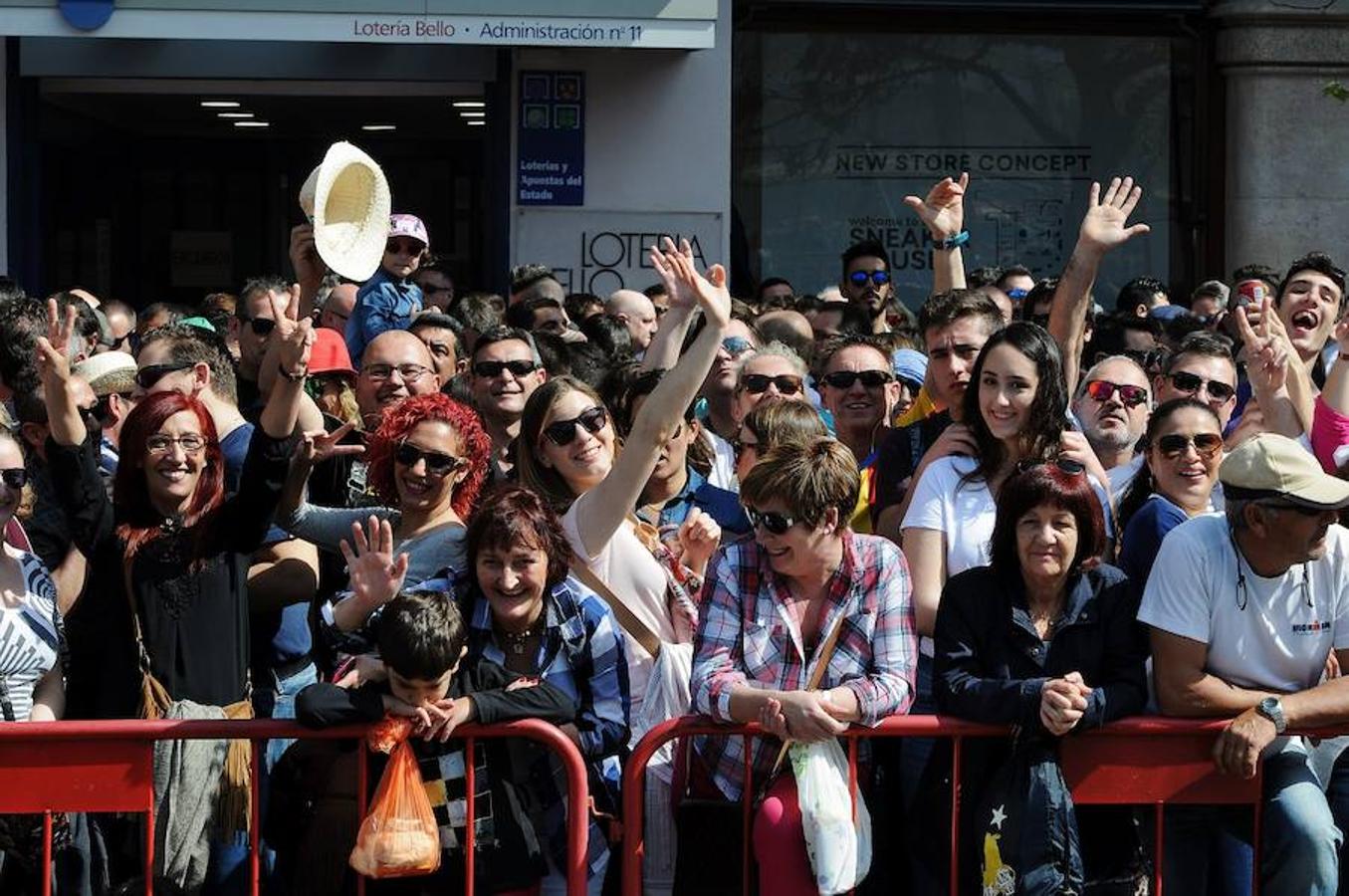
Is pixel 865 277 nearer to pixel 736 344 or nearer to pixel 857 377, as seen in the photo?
pixel 736 344

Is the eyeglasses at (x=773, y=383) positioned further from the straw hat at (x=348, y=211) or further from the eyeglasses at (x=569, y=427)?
the straw hat at (x=348, y=211)

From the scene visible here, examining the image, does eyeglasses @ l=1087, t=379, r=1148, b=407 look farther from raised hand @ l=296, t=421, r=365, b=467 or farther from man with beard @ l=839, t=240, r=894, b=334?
man with beard @ l=839, t=240, r=894, b=334

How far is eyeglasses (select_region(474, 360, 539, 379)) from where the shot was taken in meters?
7.45

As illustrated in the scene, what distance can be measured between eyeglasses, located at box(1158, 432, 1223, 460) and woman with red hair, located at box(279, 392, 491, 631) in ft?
6.67

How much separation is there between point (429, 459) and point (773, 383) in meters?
1.87

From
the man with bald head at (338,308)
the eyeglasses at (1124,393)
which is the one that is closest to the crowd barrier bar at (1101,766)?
the eyeglasses at (1124,393)

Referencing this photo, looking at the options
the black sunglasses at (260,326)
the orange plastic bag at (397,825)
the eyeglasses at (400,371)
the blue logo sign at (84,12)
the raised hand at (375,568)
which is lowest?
the orange plastic bag at (397,825)

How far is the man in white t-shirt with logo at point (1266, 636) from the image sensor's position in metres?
5.45

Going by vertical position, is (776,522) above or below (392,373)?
below

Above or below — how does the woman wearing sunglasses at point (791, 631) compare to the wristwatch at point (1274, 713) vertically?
above

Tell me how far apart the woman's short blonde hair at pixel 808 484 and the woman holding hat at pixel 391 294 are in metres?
4.61

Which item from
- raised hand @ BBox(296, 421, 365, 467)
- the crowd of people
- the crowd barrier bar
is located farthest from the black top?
the crowd barrier bar

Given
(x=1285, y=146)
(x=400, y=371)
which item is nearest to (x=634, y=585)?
(x=400, y=371)

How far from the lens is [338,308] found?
11125 millimetres
